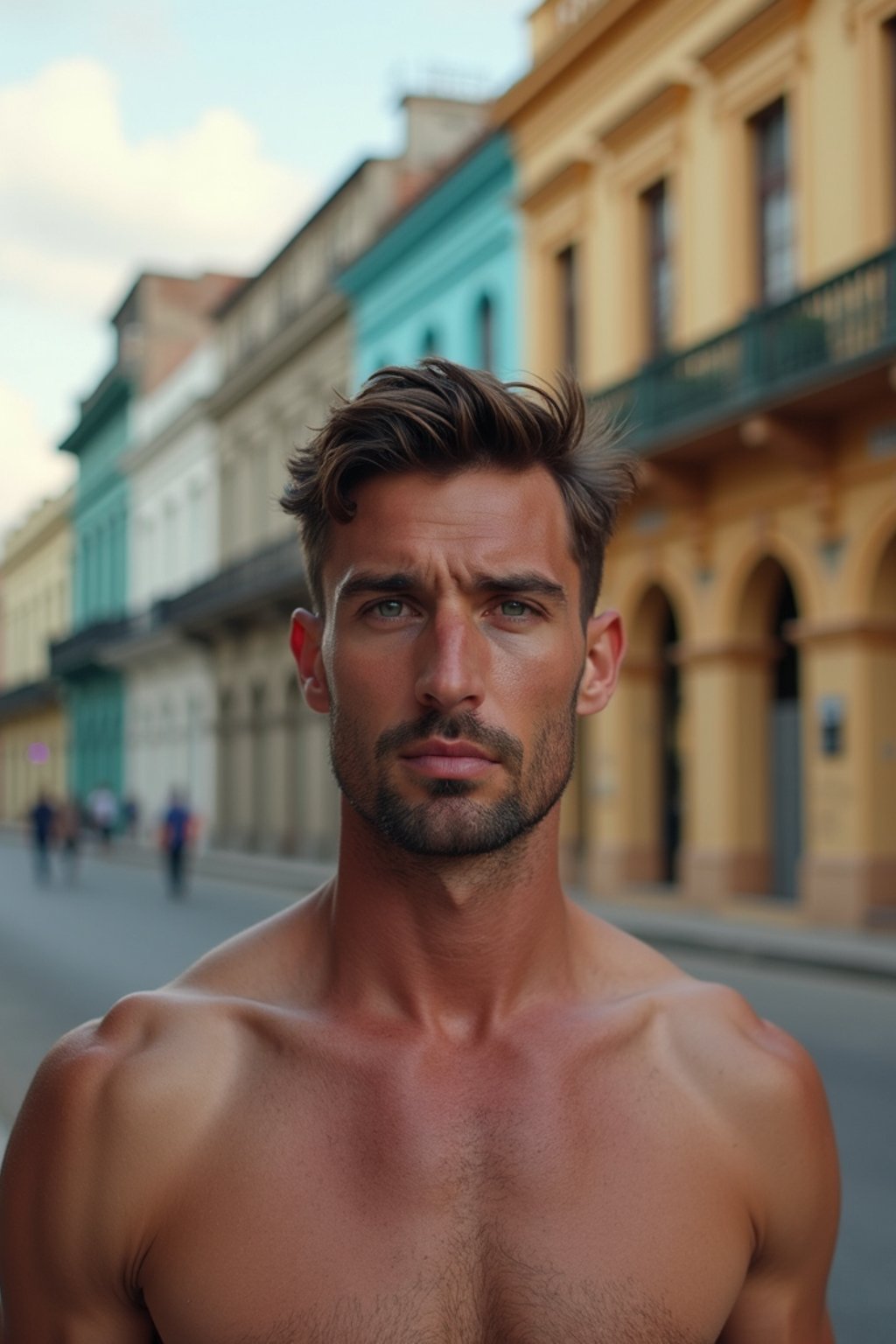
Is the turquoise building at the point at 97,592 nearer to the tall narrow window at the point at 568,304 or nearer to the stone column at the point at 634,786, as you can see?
the tall narrow window at the point at 568,304

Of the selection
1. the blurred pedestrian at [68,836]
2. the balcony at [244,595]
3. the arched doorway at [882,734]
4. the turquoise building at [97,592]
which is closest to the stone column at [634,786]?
the arched doorway at [882,734]

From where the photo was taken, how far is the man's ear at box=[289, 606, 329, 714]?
194 centimetres

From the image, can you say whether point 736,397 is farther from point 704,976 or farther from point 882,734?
point 704,976

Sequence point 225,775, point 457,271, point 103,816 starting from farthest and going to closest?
point 225,775 < point 103,816 < point 457,271

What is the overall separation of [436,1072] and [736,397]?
1673 cm

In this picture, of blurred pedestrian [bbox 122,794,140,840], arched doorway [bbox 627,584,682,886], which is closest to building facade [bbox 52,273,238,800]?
blurred pedestrian [bbox 122,794,140,840]

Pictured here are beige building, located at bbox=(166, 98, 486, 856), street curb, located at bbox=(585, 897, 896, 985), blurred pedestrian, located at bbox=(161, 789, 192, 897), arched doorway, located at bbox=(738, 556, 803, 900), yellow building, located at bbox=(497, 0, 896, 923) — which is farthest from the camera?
beige building, located at bbox=(166, 98, 486, 856)

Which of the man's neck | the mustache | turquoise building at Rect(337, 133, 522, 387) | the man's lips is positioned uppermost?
turquoise building at Rect(337, 133, 522, 387)

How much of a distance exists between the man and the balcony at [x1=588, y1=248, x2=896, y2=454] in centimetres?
1268

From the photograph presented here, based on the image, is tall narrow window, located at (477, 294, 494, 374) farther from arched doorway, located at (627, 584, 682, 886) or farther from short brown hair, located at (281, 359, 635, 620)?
short brown hair, located at (281, 359, 635, 620)

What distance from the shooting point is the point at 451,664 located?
1.74 m

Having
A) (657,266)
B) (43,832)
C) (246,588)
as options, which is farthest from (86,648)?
(657,266)

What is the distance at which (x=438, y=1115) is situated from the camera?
175 centimetres

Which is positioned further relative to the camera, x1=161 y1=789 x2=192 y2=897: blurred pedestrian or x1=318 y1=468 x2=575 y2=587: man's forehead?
x1=161 y1=789 x2=192 y2=897: blurred pedestrian
